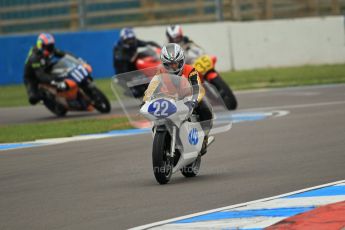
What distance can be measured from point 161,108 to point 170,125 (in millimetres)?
220

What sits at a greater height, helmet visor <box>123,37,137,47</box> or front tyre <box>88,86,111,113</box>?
helmet visor <box>123,37,137,47</box>

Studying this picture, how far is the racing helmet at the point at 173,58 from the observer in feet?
33.2

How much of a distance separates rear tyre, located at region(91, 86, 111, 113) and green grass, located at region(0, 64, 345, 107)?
13.7 feet

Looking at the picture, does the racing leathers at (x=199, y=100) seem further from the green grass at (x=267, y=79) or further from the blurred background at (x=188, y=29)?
the blurred background at (x=188, y=29)

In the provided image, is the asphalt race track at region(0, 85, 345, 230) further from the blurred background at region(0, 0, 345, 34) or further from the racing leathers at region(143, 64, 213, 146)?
the blurred background at region(0, 0, 345, 34)

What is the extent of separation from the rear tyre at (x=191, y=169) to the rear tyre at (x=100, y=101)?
9.40m

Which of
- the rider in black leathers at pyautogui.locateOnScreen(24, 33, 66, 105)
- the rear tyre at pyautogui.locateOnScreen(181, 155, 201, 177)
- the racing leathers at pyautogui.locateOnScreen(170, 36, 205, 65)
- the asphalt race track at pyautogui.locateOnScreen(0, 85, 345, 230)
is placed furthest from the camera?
the rider in black leathers at pyautogui.locateOnScreen(24, 33, 66, 105)

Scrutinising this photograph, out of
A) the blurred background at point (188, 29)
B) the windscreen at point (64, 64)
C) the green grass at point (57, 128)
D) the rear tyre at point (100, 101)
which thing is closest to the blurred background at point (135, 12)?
the blurred background at point (188, 29)

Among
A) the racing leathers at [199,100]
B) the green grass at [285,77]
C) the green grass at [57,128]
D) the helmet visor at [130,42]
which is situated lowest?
the green grass at [285,77]

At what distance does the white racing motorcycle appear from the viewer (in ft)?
31.9

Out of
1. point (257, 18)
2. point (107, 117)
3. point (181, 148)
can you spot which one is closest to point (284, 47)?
point (257, 18)

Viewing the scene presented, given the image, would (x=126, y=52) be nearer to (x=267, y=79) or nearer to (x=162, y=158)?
(x=267, y=79)

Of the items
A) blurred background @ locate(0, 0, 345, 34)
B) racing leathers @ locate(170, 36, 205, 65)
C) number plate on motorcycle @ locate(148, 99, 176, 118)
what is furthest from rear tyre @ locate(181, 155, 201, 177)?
blurred background @ locate(0, 0, 345, 34)

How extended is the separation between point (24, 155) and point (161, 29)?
14430 millimetres
